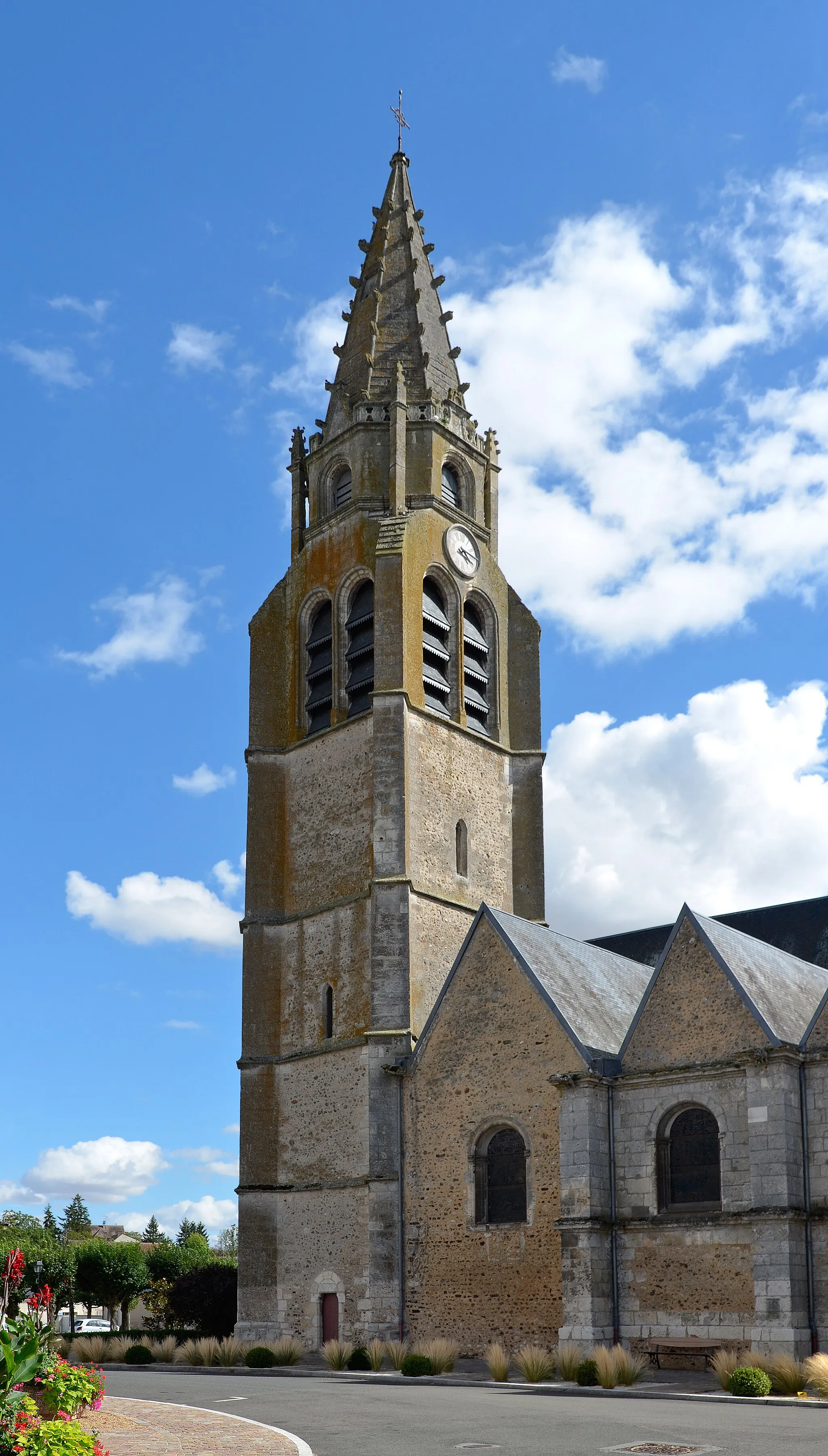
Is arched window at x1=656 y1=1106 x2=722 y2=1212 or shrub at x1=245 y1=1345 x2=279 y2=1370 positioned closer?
arched window at x1=656 y1=1106 x2=722 y2=1212

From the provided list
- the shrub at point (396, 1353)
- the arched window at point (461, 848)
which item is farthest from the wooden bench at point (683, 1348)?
the arched window at point (461, 848)

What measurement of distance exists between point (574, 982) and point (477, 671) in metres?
9.57

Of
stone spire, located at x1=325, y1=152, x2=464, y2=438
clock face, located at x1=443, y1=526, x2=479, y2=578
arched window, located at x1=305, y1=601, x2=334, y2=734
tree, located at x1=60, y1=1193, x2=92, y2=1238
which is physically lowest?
tree, located at x1=60, y1=1193, x2=92, y2=1238

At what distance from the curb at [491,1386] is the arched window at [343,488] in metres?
19.3

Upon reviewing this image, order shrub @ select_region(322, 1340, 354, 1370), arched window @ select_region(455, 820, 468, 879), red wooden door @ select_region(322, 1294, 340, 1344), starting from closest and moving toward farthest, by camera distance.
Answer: shrub @ select_region(322, 1340, 354, 1370)
red wooden door @ select_region(322, 1294, 340, 1344)
arched window @ select_region(455, 820, 468, 879)

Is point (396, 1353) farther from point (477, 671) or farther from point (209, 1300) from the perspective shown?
point (477, 671)

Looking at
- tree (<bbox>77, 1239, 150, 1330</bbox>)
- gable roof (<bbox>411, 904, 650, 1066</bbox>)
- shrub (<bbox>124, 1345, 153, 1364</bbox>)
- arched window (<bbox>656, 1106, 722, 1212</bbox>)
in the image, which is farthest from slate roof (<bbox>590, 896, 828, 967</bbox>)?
tree (<bbox>77, 1239, 150, 1330</bbox>)

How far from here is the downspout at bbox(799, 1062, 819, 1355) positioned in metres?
20.0

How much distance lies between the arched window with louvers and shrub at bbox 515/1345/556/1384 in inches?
586

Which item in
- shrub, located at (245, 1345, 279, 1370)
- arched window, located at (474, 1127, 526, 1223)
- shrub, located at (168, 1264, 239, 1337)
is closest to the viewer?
arched window, located at (474, 1127, 526, 1223)

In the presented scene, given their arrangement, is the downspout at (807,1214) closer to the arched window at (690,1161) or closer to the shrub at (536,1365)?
the arched window at (690,1161)

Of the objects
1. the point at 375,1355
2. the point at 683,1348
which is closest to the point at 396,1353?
the point at 375,1355

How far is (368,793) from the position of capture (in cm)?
2997

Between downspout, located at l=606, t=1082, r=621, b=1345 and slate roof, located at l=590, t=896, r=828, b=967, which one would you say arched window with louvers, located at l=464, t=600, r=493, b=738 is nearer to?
slate roof, located at l=590, t=896, r=828, b=967
